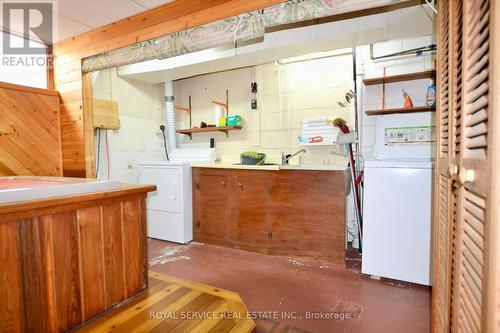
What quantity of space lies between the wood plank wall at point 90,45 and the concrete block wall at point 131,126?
35 centimetres

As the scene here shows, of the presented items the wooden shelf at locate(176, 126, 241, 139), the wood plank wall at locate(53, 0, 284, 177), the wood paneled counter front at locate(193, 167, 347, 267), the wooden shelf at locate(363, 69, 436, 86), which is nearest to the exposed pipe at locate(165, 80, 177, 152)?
the wooden shelf at locate(176, 126, 241, 139)

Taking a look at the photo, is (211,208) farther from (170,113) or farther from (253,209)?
(170,113)

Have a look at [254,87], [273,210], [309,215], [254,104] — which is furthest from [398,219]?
[254,87]

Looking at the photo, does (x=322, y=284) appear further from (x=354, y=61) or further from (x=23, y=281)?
(x=354, y=61)

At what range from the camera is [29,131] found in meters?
2.73

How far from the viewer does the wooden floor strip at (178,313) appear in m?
1.46

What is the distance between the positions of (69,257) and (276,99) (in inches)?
106

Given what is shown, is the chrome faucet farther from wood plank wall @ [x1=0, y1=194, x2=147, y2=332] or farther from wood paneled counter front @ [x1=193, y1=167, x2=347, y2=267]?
wood plank wall @ [x1=0, y1=194, x2=147, y2=332]

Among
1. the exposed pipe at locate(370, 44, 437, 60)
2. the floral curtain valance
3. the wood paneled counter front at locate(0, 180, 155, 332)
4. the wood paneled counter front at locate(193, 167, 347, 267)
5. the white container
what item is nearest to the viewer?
the wood paneled counter front at locate(0, 180, 155, 332)

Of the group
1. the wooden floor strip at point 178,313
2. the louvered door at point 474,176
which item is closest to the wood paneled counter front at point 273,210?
the wooden floor strip at point 178,313

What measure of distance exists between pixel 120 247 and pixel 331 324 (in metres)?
1.43

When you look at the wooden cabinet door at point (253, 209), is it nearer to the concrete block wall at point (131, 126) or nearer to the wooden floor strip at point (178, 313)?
the wooden floor strip at point (178, 313)

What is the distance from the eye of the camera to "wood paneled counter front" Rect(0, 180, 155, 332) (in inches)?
46.6

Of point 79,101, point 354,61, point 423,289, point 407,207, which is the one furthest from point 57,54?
point 423,289
